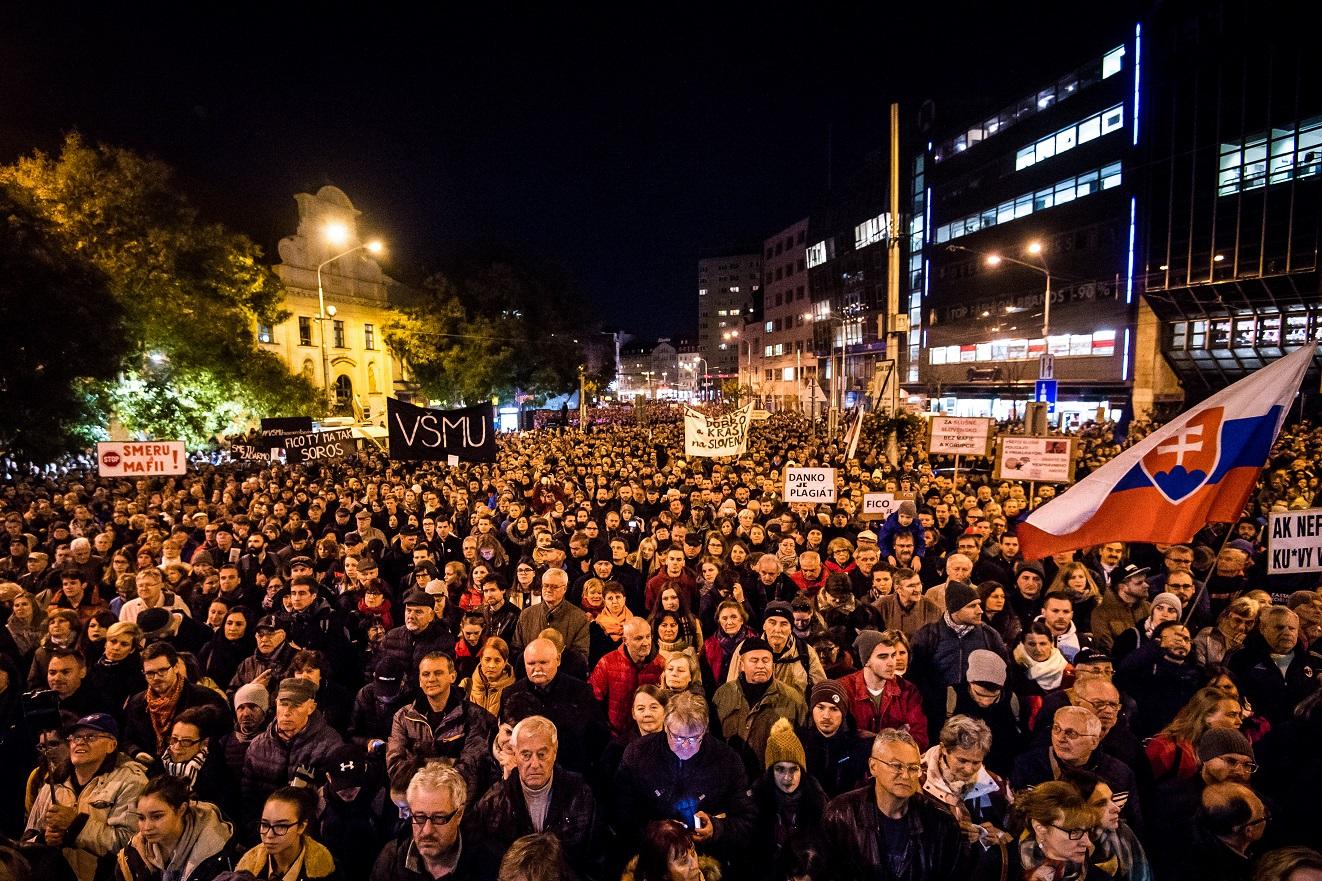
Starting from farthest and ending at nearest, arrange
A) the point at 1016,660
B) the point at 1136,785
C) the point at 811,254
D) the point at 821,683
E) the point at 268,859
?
the point at 811,254, the point at 1016,660, the point at 821,683, the point at 1136,785, the point at 268,859

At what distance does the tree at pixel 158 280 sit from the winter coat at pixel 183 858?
69.3 feet

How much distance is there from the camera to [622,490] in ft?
38.2

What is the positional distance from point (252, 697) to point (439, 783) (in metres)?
1.93

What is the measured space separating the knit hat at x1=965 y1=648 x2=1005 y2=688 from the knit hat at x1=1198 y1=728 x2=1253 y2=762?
109 cm

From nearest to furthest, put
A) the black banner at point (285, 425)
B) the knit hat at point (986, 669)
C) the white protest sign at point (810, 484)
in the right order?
1. the knit hat at point (986, 669)
2. the white protest sign at point (810, 484)
3. the black banner at point (285, 425)

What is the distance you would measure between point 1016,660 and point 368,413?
38.4 meters

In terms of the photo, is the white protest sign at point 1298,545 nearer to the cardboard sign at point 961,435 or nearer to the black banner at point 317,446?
the cardboard sign at point 961,435

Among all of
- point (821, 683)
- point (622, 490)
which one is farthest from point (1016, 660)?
point (622, 490)

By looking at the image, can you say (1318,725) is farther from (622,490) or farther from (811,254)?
(811,254)

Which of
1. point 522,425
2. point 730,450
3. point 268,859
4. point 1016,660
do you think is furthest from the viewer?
point 522,425

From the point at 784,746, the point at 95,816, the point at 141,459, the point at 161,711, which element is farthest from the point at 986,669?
the point at 141,459

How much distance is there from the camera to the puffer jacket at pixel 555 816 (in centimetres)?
303

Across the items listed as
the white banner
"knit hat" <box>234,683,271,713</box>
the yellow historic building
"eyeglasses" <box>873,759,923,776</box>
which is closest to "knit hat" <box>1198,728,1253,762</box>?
"eyeglasses" <box>873,759,923,776</box>

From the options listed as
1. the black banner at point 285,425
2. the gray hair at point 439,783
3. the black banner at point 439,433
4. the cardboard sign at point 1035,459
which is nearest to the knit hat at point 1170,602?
the cardboard sign at point 1035,459
